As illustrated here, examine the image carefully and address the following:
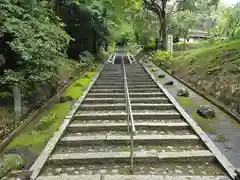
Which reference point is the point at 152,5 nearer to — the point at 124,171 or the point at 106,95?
the point at 106,95

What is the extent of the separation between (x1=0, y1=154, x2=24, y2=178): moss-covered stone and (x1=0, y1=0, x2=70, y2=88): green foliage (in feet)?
5.48

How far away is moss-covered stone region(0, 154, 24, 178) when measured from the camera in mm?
3114

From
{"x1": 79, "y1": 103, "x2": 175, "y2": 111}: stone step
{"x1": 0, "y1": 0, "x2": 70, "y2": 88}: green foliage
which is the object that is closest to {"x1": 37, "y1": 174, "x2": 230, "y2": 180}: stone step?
{"x1": 0, "y1": 0, "x2": 70, "y2": 88}: green foliage

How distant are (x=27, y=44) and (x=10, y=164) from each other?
8.19ft

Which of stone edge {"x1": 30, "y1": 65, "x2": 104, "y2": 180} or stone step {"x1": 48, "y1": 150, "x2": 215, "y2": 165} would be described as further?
stone step {"x1": 48, "y1": 150, "x2": 215, "y2": 165}

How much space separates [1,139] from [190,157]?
3196 mm

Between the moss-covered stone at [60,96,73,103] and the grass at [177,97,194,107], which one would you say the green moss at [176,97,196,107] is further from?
the moss-covered stone at [60,96,73,103]

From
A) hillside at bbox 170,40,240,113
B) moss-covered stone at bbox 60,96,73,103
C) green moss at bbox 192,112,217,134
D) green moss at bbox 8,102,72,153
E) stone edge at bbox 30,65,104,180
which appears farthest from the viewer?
moss-covered stone at bbox 60,96,73,103

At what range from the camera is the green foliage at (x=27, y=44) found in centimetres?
462

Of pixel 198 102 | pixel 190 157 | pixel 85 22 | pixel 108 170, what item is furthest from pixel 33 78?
pixel 85 22

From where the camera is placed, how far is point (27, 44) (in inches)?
190

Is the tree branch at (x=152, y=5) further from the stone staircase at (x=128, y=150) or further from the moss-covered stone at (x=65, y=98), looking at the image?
the stone staircase at (x=128, y=150)

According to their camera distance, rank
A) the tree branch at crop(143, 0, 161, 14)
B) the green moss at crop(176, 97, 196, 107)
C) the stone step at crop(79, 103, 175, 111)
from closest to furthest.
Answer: the stone step at crop(79, 103, 175, 111), the green moss at crop(176, 97, 196, 107), the tree branch at crop(143, 0, 161, 14)

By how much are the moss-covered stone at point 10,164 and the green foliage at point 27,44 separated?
1.67 metres
